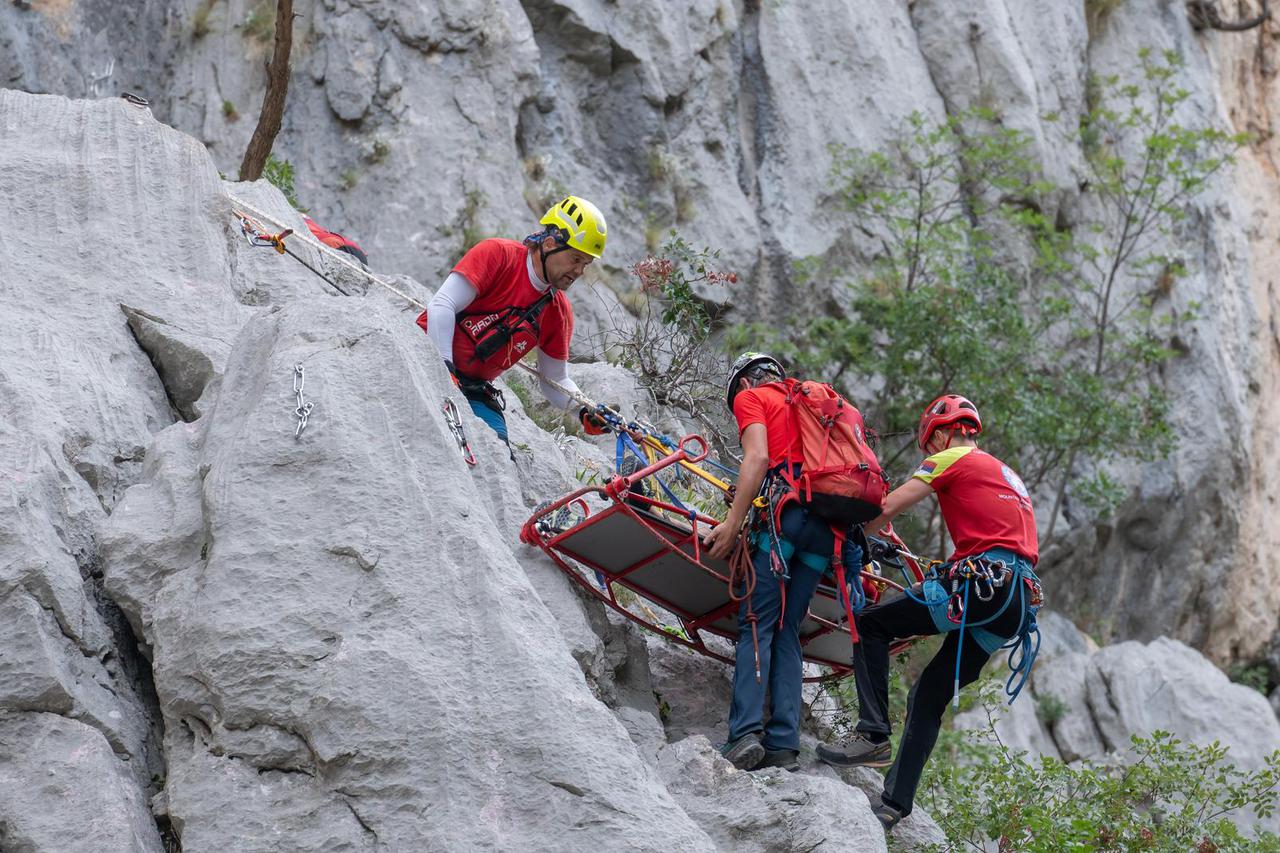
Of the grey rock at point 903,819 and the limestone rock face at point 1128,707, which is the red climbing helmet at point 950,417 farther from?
the limestone rock face at point 1128,707

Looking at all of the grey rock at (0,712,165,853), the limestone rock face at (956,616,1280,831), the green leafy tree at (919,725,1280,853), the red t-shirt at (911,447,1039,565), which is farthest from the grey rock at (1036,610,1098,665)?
the grey rock at (0,712,165,853)

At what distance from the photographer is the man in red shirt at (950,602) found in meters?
6.61

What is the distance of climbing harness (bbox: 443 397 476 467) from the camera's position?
6453mm

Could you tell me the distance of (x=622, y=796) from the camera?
5176mm

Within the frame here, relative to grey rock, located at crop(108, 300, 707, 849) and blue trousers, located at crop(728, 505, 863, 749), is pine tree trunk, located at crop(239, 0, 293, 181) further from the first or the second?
blue trousers, located at crop(728, 505, 863, 749)

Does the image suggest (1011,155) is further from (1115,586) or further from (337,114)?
(337,114)

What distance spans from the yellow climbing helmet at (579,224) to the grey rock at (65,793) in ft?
10.8

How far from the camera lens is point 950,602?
21.6ft

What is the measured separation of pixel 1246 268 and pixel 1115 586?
599 cm

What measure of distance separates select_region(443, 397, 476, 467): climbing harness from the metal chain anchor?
685 mm

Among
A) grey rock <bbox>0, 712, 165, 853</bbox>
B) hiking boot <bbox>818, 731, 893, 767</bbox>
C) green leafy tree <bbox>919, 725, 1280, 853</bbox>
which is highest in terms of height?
grey rock <bbox>0, 712, 165, 853</bbox>

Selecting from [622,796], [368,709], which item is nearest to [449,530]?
[368,709]

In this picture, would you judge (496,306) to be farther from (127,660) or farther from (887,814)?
(887,814)

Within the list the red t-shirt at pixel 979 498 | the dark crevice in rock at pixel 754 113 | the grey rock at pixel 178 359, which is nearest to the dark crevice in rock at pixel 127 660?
the grey rock at pixel 178 359
